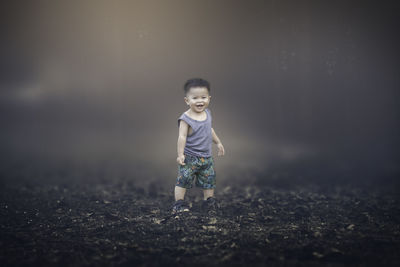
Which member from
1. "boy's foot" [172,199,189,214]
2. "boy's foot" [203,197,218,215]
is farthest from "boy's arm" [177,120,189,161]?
"boy's foot" [203,197,218,215]

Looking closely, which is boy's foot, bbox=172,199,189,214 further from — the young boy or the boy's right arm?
the boy's right arm

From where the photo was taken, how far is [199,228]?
2760 millimetres

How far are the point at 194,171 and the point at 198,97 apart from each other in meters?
0.68

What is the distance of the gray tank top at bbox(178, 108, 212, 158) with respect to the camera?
3062 mm

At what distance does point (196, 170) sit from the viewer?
3174 millimetres

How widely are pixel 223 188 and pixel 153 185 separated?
88cm

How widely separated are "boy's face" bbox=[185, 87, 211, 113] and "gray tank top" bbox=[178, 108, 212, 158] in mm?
131

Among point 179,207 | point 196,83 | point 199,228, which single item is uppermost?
point 196,83

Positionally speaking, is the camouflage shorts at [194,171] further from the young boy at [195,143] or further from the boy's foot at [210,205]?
the boy's foot at [210,205]

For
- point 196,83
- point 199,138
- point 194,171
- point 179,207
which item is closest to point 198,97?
point 196,83

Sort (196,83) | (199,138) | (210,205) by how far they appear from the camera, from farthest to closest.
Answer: (210,205) → (199,138) → (196,83)

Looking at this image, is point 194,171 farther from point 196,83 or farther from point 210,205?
point 196,83

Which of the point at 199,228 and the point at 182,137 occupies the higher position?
the point at 182,137

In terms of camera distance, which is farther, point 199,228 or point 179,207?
point 179,207
